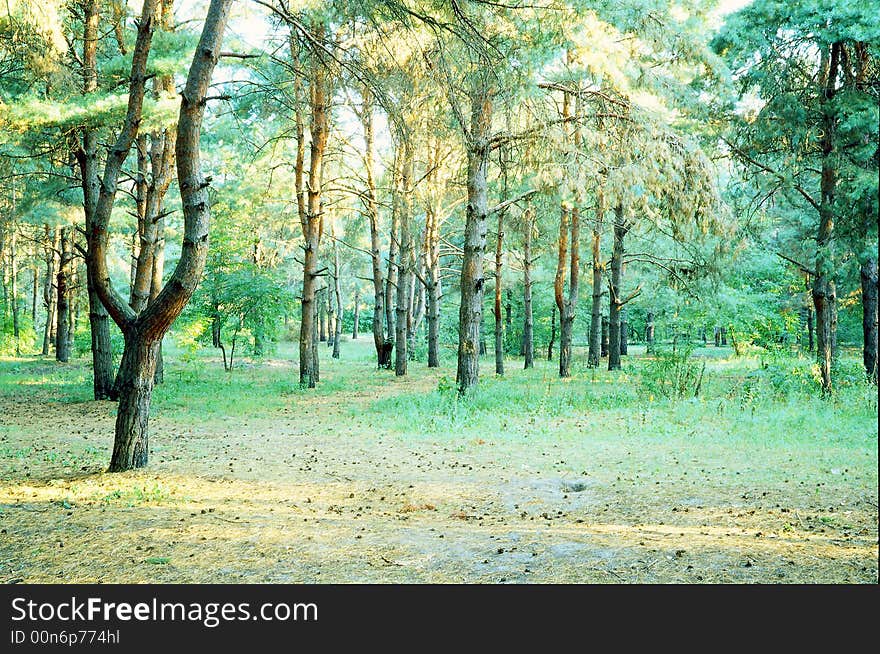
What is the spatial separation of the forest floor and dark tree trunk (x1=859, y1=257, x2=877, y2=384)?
0.24m

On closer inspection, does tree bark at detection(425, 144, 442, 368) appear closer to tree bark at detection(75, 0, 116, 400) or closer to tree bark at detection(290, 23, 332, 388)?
tree bark at detection(290, 23, 332, 388)

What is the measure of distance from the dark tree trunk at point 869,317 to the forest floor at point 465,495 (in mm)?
237

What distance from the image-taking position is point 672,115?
10.1 meters

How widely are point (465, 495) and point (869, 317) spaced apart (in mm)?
3200

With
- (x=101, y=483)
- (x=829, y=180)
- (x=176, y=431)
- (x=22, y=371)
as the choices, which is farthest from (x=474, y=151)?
(x=22, y=371)

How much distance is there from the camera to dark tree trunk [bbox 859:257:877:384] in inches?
98.0

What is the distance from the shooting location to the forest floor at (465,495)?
10.5ft

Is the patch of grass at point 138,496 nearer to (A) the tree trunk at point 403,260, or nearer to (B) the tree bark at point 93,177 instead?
(B) the tree bark at point 93,177

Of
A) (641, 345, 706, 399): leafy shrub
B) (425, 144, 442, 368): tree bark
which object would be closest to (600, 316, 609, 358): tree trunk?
(425, 144, 442, 368): tree bark

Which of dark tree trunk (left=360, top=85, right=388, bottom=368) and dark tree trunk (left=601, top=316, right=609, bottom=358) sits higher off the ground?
dark tree trunk (left=360, top=85, right=388, bottom=368)

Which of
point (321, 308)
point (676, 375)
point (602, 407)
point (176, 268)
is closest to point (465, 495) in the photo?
point (176, 268)

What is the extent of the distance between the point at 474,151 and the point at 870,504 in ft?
26.9

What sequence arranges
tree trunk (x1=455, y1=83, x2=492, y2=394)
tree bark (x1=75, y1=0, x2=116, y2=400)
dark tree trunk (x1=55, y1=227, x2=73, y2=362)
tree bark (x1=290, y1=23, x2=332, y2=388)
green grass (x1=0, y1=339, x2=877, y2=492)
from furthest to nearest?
1. dark tree trunk (x1=55, y1=227, x2=73, y2=362)
2. tree bark (x1=290, y1=23, x2=332, y2=388)
3. tree trunk (x1=455, y1=83, x2=492, y2=394)
4. tree bark (x1=75, y1=0, x2=116, y2=400)
5. green grass (x1=0, y1=339, x2=877, y2=492)
